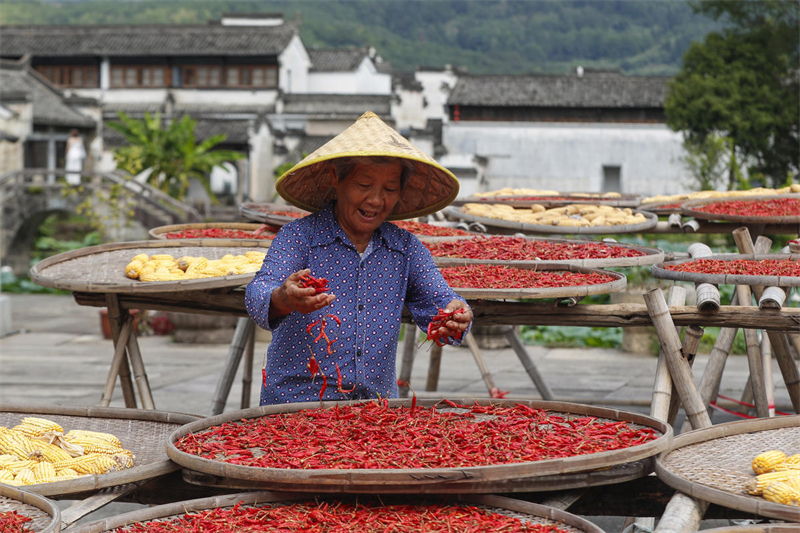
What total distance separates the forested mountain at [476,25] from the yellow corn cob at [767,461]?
209 feet

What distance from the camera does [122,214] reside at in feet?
81.8

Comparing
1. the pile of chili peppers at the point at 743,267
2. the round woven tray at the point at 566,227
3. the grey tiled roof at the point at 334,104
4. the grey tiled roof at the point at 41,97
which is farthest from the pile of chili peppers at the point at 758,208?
the grey tiled roof at the point at 334,104

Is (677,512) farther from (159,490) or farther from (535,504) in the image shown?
(159,490)

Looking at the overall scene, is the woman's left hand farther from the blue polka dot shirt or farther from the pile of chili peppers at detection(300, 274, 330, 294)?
the pile of chili peppers at detection(300, 274, 330, 294)

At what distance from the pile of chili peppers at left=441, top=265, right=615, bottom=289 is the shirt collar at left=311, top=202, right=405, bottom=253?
0.79 meters

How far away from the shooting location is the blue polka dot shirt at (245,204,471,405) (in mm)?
3076

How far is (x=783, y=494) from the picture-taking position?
2227 mm

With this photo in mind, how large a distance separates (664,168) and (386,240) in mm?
32084

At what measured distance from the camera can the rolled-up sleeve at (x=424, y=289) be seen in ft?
10.4

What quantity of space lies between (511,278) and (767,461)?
180 centimetres

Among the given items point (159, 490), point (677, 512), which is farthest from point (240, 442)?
point (677, 512)

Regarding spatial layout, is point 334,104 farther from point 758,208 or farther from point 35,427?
point 35,427

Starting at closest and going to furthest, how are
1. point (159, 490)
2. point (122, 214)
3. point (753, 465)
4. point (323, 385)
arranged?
point (753, 465) → point (159, 490) → point (323, 385) → point (122, 214)

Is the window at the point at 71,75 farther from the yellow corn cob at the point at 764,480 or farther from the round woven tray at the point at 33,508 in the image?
the yellow corn cob at the point at 764,480
